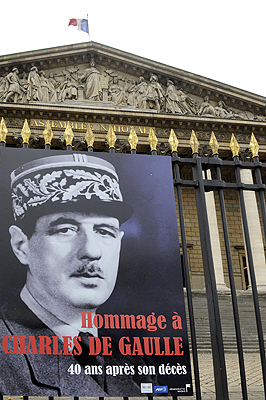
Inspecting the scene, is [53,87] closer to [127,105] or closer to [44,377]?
[127,105]

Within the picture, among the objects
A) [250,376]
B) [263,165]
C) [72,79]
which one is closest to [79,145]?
[72,79]

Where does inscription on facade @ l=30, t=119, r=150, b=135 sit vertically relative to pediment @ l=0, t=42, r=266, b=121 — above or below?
below

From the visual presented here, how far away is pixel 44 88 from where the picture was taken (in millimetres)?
23562

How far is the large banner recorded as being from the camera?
148 inches

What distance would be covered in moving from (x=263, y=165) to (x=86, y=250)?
2172 millimetres

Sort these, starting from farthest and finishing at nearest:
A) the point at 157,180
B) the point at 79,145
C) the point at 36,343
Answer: the point at 79,145 → the point at 157,180 → the point at 36,343

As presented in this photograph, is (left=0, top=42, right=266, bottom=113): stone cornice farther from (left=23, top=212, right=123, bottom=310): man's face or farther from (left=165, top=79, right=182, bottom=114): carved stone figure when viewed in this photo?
(left=23, top=212, right=123, bottom=310): man's face

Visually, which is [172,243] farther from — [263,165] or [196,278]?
[196,278]

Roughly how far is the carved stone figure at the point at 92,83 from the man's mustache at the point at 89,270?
20737 millimetres

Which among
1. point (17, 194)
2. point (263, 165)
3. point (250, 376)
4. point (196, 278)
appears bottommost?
point (250, 376)

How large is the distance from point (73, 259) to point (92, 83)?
2128cm

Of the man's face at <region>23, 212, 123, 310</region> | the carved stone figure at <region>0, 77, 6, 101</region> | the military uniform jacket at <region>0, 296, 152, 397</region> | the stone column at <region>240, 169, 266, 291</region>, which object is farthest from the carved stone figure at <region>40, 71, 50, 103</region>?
the military uniform jacket at <region>0, 296, 152, 397</region>

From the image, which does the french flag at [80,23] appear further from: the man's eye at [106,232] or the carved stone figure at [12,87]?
the man's eye at [106,232]

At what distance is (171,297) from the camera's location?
162 inches
